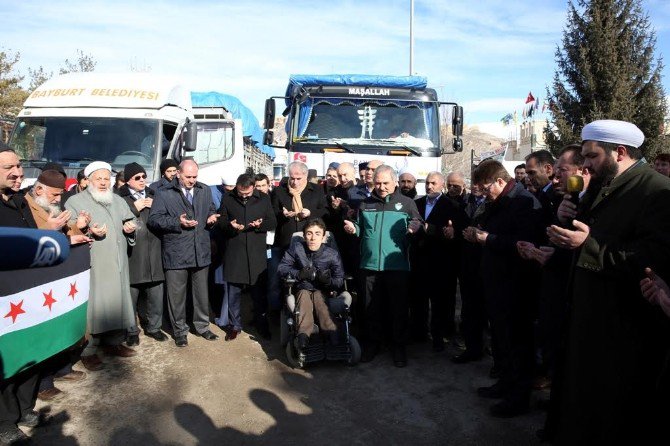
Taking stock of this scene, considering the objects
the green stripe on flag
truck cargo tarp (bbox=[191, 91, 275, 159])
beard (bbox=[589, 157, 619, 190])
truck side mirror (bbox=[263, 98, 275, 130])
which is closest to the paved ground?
the green stripe on flag

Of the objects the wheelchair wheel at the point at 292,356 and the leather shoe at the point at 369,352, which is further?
the leather shoe at the point at 369,352

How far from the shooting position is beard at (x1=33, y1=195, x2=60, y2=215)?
430cm

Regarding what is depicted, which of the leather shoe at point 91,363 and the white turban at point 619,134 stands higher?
the white turban at point 619,134

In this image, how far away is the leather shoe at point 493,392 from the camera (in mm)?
4438

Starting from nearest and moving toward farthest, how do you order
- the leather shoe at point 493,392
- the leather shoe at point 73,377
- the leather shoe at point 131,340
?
the leather shoe at point 493,392
the leather shoe at point 73,377
the leather shoe at point 131,340

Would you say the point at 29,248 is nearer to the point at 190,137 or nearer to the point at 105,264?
the point at 105,264

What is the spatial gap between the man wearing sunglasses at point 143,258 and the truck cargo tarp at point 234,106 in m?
6.95

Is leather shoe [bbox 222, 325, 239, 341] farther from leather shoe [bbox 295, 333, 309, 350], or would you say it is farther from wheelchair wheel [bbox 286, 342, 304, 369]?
leather shoe [bbox 295, 333, 309, 350]

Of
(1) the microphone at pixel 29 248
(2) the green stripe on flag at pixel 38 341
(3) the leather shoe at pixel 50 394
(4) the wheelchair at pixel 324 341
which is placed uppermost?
(1) the microphone at pixel 29 248

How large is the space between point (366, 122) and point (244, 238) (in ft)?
12.1

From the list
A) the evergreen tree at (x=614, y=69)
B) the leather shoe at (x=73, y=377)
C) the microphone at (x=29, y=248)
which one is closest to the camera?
the microphone at (x=29, y=248)

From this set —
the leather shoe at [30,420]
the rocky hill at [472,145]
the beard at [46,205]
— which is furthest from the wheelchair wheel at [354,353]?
the rocky hill at [472,145]

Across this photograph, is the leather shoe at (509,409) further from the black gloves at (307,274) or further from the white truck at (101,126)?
the white truck at (101,126)

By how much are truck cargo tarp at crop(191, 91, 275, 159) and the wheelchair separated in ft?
26.7
